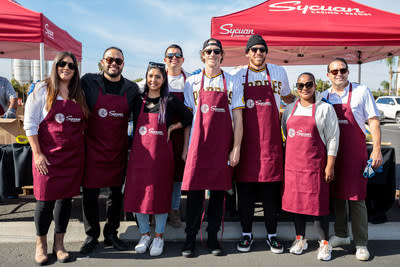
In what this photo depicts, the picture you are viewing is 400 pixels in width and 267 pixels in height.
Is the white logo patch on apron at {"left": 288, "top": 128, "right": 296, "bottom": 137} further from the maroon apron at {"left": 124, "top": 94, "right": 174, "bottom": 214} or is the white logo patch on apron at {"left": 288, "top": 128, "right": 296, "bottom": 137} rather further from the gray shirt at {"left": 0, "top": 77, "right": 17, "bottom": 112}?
the gray shirt at {"left": 0, "top": 77, "right": 17, "bottom": 112}

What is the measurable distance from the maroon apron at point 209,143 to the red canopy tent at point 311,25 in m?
1.87

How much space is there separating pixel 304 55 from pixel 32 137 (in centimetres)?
548

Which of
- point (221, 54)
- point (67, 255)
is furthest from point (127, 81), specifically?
point (67, 255)

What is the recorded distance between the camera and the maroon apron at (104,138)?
258 cm

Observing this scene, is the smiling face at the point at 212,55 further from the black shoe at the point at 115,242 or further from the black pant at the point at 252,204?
the black shoe at the point at 115,242

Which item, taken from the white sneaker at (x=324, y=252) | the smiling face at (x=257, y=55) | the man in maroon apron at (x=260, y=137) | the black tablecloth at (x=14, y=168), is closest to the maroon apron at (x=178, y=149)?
the man in maroon apron at (x=260, y=137)

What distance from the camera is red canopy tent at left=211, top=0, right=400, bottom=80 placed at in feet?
13.2

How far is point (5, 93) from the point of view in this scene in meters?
4.62

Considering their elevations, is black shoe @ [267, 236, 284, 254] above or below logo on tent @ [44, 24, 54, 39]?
below

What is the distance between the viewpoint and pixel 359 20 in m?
4.10

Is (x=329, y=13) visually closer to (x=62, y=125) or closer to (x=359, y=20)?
(x=359, y=20)

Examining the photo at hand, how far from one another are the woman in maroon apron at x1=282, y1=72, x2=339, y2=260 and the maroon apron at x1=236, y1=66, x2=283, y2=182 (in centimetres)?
13

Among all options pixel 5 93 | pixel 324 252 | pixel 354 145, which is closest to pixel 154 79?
pixel 354 145

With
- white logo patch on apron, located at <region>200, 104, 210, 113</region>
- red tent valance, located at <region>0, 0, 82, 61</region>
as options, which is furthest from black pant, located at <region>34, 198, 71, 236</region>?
red tent valance, located at <region>0, 0, 82, 61</region>
